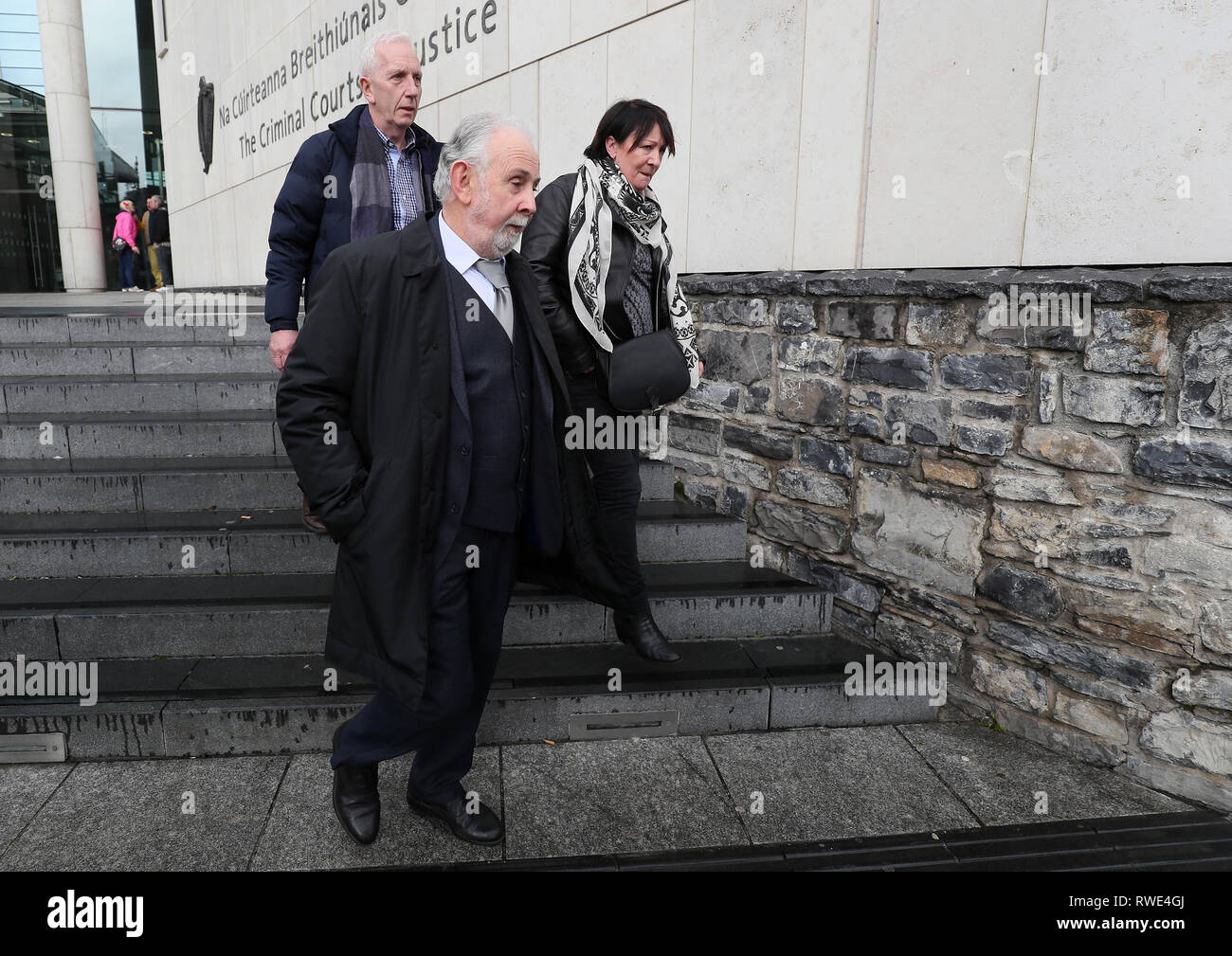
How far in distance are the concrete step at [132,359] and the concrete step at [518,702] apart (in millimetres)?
3038

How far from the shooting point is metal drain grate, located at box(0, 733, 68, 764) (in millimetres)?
3117

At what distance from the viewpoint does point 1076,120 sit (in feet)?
10.1

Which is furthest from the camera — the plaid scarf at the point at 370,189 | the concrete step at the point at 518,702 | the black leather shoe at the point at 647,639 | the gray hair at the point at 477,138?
the black leather shoe at the point at 647,639

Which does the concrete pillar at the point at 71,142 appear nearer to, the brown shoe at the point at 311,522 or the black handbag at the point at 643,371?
the brown shoe at the point at 311,522

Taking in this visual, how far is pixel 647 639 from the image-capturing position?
12.2 feet

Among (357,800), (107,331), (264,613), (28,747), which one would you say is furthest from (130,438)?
(357,800)

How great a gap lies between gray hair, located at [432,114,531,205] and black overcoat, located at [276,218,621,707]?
8.0 inches

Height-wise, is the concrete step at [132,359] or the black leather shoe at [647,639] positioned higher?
the concrete step at [132,359]

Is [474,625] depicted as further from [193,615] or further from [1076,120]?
[1076,120]

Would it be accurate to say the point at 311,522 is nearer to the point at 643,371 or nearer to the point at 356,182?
the point at 356,182

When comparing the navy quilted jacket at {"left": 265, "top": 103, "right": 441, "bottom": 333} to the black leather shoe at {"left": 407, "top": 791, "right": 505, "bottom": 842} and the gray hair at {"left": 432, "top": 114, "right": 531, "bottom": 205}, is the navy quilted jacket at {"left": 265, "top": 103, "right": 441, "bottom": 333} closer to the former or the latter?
the gray hair at {"left": 432, "top": 114, "right": 531, "bottom": 205}

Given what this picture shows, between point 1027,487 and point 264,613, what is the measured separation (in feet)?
10.3

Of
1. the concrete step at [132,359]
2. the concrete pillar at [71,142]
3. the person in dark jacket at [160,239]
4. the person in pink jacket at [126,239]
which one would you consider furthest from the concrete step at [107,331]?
the concrete pillar at [71,142]

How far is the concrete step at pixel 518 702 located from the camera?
10.4 ft
